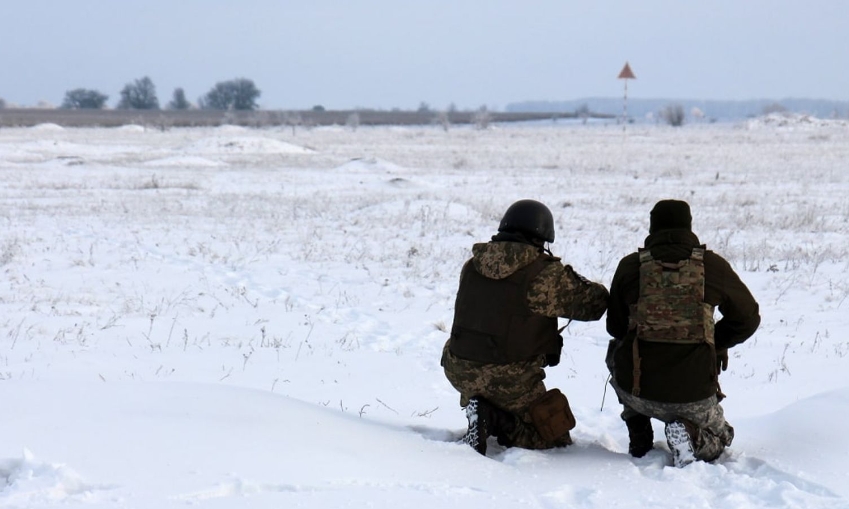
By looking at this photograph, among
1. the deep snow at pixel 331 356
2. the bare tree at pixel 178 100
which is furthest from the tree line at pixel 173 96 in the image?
the deep snow at pixel 331 356

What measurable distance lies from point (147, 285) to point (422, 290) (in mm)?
3305

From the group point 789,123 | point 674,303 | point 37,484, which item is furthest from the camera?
point 789,123

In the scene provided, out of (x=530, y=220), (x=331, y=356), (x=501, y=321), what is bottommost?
(x=331, y=356)

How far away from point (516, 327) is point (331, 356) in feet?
9.68

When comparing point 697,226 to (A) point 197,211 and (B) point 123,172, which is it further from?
(B) point 123,172

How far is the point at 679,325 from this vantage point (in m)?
4.27

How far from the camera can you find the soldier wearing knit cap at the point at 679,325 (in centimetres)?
425

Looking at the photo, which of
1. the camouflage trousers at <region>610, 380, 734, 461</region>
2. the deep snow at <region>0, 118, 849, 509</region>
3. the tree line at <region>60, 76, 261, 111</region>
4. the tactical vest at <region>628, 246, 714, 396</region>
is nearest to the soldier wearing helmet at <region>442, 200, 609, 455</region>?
the deep snow at <region>0, 118, 849, 509</region>

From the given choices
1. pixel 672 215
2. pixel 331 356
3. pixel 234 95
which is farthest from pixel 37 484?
pixel 234 95

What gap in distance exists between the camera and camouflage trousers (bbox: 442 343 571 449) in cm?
465

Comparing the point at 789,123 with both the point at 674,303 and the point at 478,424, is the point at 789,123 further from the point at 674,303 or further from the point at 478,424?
the point at 478,424

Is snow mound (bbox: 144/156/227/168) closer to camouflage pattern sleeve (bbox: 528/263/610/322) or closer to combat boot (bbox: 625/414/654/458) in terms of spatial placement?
camouflage pattern sleeve (bbox: 528/263/610/322)

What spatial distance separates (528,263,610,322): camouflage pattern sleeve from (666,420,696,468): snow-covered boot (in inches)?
28.9

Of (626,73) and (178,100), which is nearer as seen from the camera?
(626,73)
